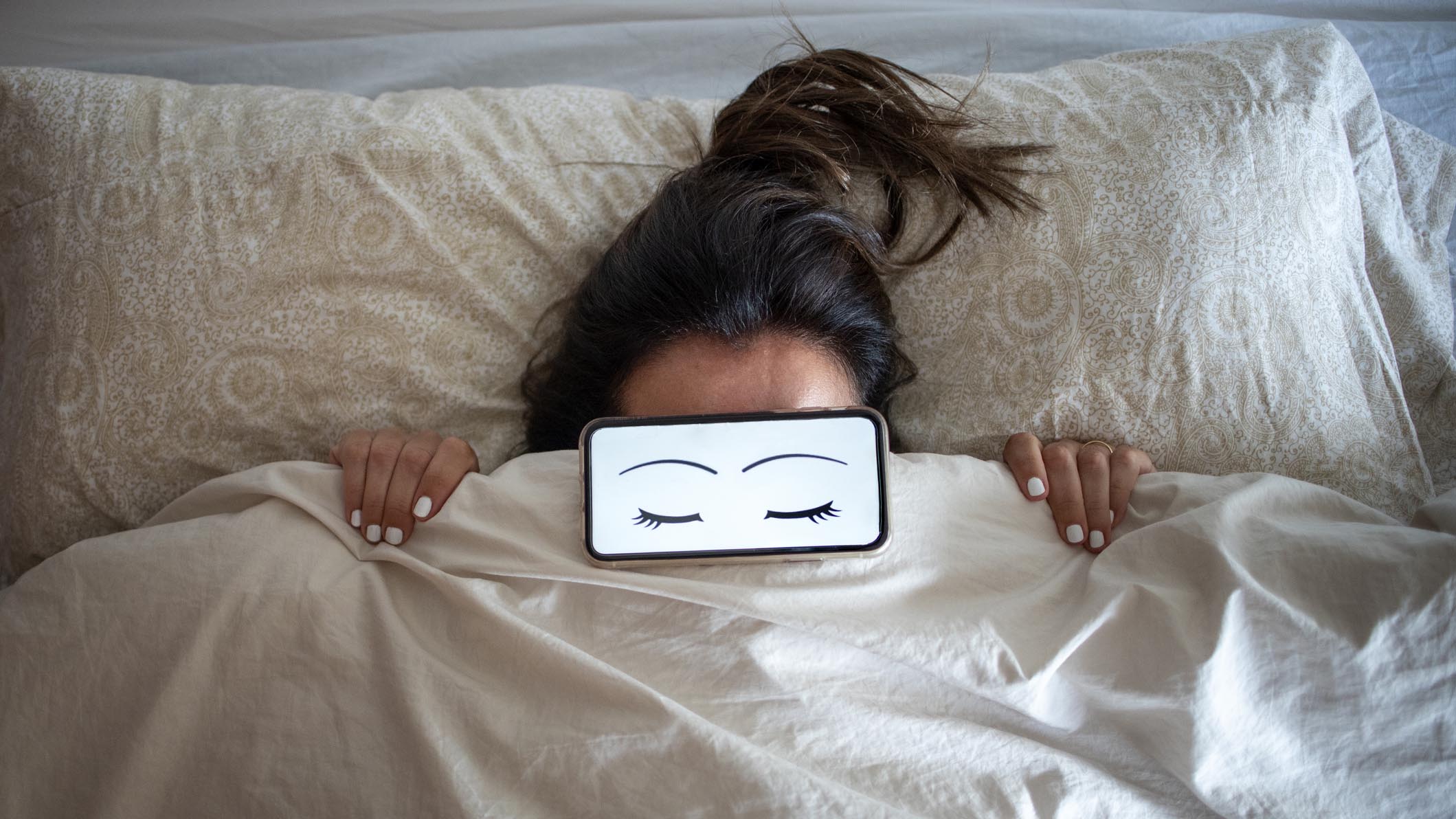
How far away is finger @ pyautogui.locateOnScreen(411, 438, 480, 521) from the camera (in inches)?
31.7

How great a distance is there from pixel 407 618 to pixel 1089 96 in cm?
98

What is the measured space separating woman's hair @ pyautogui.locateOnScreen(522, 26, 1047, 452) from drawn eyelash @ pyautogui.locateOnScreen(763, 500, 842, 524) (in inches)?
7.7

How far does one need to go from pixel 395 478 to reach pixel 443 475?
0.04 metres

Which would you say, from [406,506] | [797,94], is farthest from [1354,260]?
[406,506]

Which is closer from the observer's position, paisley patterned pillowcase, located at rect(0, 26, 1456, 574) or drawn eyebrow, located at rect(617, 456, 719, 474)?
drawn eyebrow, located at rect(617, 456, 719, 474)

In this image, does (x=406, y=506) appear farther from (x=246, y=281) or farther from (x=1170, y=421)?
(x=1170, y=421)

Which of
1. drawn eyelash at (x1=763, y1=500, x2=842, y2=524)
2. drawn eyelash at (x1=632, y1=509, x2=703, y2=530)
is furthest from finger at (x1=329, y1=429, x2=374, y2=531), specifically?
drawn eyelash at (x1=763, y1=500, x2=842, y2=524)

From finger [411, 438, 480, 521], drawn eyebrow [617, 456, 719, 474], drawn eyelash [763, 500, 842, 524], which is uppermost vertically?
drawn eyebrow [617, 456, 719, 474]

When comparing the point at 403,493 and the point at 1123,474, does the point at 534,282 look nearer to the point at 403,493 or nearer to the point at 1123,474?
the point at 403,493

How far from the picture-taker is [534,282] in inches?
39.9

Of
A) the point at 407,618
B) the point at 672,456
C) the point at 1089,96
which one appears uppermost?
the point at 1089,96

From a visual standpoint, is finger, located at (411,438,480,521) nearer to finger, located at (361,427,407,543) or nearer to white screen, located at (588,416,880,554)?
finger, located at (361,427,407,543)

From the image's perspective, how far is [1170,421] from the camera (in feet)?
2.95

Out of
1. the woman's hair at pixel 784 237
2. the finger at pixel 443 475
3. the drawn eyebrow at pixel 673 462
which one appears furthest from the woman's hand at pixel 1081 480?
the finger at pixel 443 475
